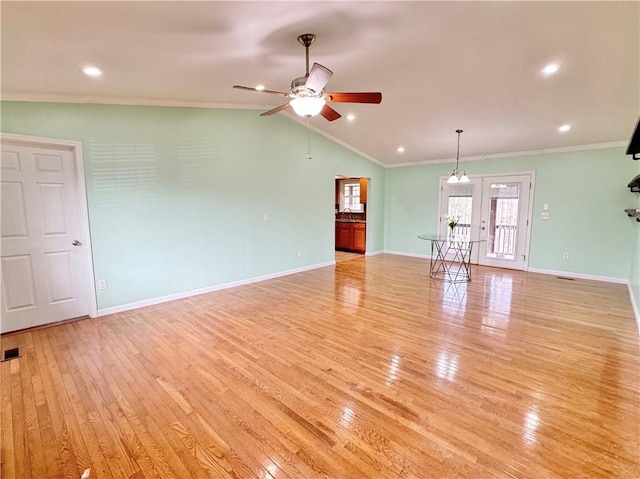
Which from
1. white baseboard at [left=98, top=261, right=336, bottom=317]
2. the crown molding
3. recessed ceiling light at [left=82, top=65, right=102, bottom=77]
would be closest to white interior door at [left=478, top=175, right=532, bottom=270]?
the crown molding

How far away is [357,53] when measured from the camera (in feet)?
9.83

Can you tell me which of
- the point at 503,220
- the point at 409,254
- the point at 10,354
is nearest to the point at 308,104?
the point at 10,354

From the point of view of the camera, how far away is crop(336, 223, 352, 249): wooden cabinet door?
27.1 feet

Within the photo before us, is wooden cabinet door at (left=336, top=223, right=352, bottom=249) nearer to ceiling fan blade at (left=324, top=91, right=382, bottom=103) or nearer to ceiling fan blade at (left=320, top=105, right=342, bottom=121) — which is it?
ceiling fan blade at (left=320, top=105, right=342, bottom=121)

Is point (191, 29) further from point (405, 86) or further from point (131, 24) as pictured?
point (405, 86)

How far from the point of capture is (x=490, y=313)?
3.75 m

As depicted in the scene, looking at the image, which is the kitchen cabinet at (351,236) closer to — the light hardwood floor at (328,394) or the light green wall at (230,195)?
the light green wall at (230,195)

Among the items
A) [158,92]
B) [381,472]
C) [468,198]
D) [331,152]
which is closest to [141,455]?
[381,472]

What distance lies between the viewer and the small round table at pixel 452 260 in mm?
5365

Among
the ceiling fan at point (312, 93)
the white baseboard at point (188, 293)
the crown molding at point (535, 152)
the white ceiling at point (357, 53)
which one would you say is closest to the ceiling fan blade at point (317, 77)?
the ceiling fan at point (312, 93)

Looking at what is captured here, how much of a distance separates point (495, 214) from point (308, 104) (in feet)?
18.3

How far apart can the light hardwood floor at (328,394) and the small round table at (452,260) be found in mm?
1543

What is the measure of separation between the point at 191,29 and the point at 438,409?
3.25 meters

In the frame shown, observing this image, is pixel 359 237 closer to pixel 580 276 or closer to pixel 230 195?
pixel 230 195
